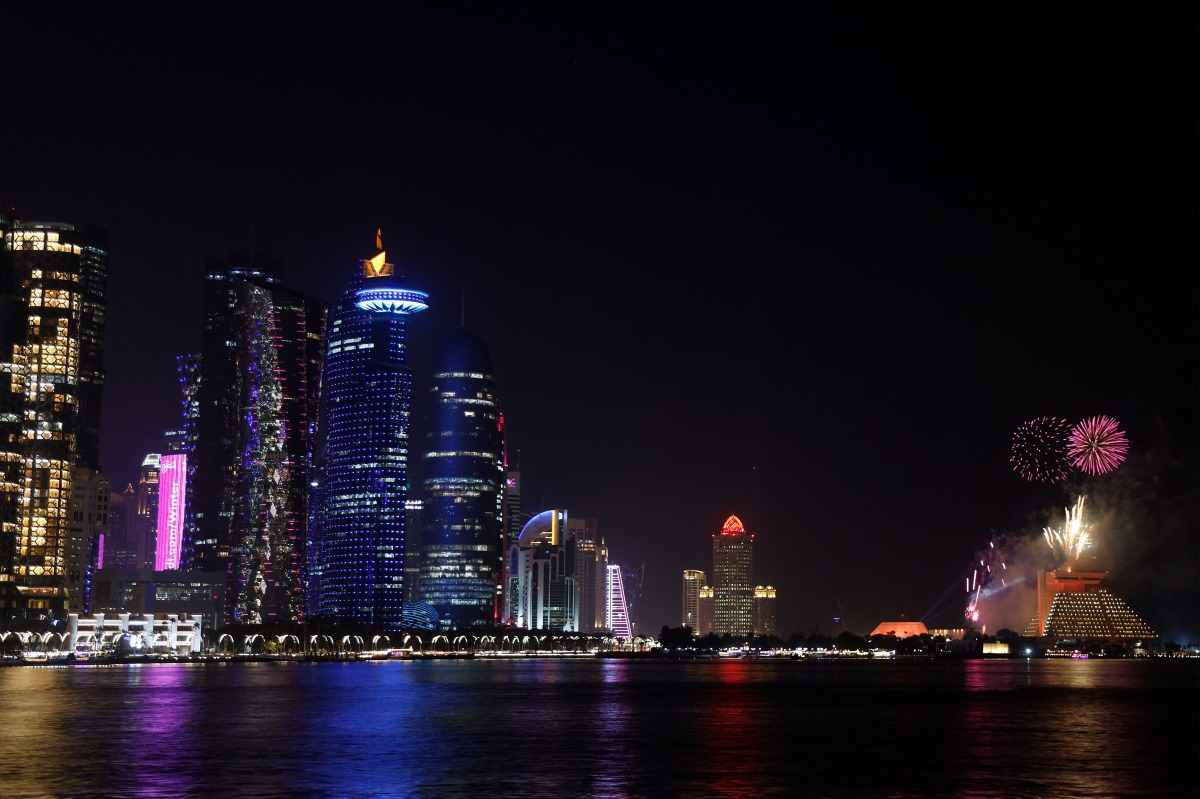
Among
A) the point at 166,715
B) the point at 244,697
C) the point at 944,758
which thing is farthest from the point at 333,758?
the point at 244,697

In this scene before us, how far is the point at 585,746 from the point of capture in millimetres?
90812

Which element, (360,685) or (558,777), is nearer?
(558,777)

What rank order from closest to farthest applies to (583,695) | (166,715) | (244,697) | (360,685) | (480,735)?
(480,735) → (166,715) → (244,697) → (583,695) → (360,685)

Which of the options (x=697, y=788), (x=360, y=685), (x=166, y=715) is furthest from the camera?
(x=360, y=685)

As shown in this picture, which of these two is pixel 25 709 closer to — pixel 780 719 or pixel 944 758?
pixel 780 719

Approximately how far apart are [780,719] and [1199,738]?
1300 inches

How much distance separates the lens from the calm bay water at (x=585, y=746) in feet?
224

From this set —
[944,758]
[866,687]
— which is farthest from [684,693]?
[944,758]

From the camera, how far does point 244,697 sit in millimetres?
147375

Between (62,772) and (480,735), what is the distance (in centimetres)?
3222

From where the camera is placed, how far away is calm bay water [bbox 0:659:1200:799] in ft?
224

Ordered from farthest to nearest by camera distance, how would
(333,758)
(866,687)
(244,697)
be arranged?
(866,687) → (244,697) → (333,758)

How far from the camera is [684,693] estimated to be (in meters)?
170

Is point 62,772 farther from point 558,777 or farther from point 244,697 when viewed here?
point 244,697
